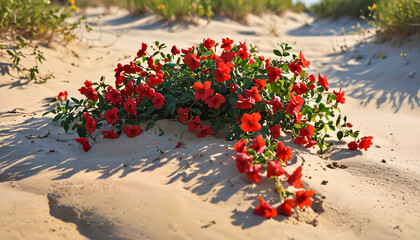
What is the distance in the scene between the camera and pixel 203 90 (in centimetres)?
222

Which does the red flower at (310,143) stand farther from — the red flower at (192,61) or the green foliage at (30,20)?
the green foliage at (30,20)

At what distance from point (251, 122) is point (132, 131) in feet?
2.69

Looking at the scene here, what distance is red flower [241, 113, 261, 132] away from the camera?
2.05 metres

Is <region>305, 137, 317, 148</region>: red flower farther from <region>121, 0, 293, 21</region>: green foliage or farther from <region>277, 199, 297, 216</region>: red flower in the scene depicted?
<region>121, 0, 293, 21</region>: green foliage

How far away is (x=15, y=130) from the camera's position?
266 cm

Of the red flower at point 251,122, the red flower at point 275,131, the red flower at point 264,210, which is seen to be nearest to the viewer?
the red flower at point 264,210

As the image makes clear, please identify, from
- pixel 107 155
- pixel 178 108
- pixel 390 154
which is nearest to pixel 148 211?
pixel 107 155

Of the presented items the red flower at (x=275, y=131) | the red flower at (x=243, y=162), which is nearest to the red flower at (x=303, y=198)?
the red flower at (x=243, y=162)

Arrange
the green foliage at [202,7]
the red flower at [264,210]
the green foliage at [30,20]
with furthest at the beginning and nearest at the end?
1. the green foliage at [202,7]
2. the green foliage at [30,20]
3. the red flower at [264,210]

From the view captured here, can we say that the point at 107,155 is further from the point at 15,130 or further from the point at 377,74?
the point at 377,74

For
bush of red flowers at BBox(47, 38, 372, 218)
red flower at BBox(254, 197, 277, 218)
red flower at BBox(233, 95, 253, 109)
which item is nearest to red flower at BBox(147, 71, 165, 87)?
bush of red flowers at BBox(47, 38, 372, 218)

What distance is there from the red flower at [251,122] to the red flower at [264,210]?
0.52m

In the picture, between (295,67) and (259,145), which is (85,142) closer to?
(259,145)

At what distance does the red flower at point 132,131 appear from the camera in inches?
93.8
